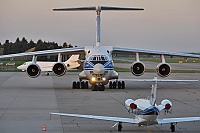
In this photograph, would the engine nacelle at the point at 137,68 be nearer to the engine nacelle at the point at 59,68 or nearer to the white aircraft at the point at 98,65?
the white aircraft at the point at 98,65

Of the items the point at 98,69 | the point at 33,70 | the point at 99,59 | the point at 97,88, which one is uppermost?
the point at 99,59

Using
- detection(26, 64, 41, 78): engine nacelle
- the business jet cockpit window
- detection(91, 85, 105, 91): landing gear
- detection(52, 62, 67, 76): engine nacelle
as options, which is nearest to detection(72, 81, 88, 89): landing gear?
detection(52, 62, 67, 76): engine nacelle

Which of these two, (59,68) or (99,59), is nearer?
(99,59)

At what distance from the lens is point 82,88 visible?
33.9 meters

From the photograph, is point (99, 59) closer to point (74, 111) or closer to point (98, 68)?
point (98, 68)

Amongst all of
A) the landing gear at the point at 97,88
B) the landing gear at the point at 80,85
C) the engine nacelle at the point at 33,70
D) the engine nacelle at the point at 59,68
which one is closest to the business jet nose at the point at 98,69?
the landing gear at the point at 97,88

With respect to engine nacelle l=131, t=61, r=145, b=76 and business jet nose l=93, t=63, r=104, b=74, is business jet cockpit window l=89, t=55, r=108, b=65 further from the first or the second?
engine nacelle l=131, t=61, r=145, b=76

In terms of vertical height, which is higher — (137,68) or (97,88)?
(137,68)

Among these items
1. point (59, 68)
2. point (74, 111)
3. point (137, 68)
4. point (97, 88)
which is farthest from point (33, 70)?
point (74, 111)

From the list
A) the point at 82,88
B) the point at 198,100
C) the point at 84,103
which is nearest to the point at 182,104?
the point at 198,100

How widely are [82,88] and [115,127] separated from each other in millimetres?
17873

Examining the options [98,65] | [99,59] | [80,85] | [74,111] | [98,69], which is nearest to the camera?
[74,111]

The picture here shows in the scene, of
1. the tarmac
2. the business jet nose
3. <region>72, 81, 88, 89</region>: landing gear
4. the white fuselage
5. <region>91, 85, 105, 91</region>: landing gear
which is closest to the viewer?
the tarmac

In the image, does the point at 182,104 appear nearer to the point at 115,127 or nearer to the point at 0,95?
the point at 115,127
